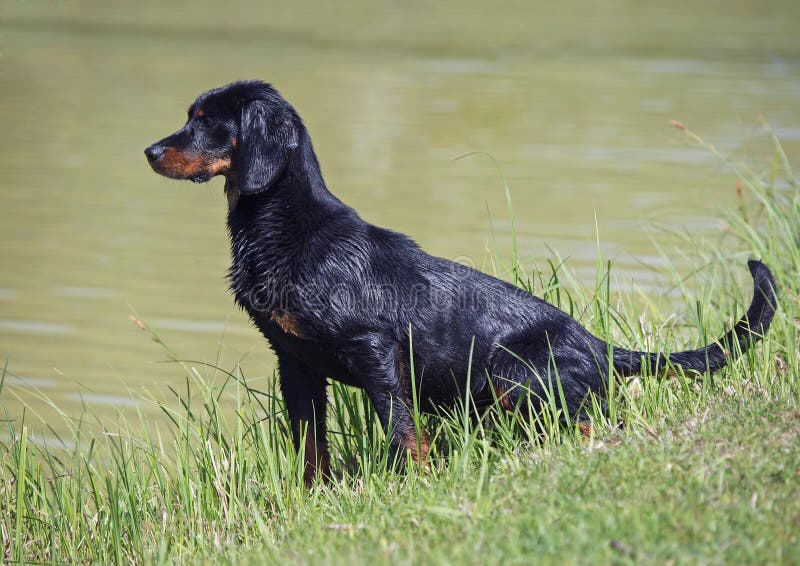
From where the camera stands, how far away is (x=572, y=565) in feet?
8.73

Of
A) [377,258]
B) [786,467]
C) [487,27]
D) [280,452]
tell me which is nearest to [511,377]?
[377,258]

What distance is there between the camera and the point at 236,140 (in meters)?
4.21

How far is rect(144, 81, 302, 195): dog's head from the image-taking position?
411 centimetres

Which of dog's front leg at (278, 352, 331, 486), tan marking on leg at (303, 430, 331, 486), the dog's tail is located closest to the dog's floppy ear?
dog's front leg at (278, 352, 331, 486)

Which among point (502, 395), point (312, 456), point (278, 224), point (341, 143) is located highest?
point (341, 143)

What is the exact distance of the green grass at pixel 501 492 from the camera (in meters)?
2.86

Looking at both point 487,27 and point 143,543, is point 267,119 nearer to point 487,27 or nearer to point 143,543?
point 143,543

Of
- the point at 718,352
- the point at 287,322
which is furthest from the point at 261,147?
the point at 718,352

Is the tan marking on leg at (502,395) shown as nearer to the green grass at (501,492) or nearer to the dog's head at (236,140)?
the green grass at (501,492)

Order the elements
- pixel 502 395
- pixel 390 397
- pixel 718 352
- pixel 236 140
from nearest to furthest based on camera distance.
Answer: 1. pixel 390 397
2. pixel 502 395
3. pixel 236 140
4. pixel 718 352

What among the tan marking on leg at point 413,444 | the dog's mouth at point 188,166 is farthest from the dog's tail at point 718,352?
the dog's mouth at point 188,166

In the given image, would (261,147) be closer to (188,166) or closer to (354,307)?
(188,166)

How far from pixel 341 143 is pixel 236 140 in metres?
9.58

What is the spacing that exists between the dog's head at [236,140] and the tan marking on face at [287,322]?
50 cm
